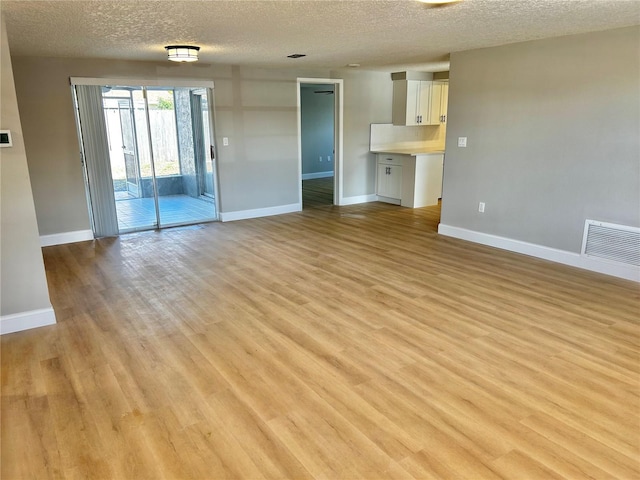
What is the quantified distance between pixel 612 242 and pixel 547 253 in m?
0.68

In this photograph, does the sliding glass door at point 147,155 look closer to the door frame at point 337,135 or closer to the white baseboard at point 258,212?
the white baseboard at point 258,212

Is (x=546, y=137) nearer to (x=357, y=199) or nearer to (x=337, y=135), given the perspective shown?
(x=337, y=135)

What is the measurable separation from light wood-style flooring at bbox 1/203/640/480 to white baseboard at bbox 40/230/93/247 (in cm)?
103

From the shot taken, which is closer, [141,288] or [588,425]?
[588,425]

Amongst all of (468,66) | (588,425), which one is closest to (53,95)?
(468,66)

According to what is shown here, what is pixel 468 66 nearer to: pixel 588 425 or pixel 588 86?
pixel 588 86

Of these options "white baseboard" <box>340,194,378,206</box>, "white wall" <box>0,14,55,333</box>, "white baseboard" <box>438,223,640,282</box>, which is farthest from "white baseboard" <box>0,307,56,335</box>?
"white baseboard" <box>340,194,378,206</box>

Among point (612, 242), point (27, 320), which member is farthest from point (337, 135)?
point (27, 320)

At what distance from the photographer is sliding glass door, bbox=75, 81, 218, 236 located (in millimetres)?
5711

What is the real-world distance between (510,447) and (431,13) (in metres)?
2.93

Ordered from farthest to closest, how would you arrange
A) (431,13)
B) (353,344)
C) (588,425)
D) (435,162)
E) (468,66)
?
(435,162) → (468,66) → (431,13) → (353,344) → (588,425)

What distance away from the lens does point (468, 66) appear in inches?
207

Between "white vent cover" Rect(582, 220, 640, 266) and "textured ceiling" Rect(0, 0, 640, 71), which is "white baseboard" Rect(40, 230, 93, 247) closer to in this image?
"textured ceiling" Rect(0, 0, 640, 71)

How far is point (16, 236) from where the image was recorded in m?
3.11
